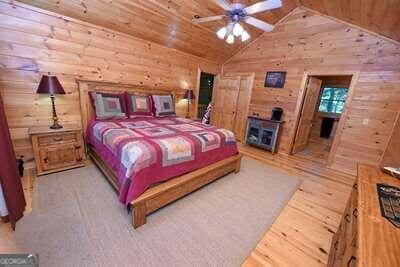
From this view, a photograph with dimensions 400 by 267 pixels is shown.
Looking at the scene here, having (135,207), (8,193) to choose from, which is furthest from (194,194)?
(8,193)

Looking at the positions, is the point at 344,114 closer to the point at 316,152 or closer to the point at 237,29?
the point at 316,152

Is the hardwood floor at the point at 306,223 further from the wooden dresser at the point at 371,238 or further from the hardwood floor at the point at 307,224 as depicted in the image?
the wooden dresser at the point at 371,238

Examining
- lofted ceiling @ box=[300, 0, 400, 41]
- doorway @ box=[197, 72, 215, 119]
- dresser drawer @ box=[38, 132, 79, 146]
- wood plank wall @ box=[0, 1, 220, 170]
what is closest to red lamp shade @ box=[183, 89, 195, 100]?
wood plank wall @ box=[0, 1, 220, 170]

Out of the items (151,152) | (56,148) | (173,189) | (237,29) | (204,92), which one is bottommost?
(173,189)

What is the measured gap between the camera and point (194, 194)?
2.38m

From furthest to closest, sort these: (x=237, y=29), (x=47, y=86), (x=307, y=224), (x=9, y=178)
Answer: (x=237, y=29), (x=47, y=86), (x=307, y=224), (x=9, y=178)

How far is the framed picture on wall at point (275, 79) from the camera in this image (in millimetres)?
4285

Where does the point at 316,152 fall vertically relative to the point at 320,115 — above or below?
below

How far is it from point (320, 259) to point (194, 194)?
1.44 m

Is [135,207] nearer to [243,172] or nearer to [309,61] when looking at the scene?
[243,172]

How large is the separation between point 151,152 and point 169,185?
0.44 m

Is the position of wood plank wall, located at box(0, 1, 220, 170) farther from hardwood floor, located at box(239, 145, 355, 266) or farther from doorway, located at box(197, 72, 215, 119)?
hardwood floor, located at box(239, 145, 355, 266)

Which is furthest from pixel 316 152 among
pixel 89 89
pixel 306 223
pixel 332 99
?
pixel 89 89

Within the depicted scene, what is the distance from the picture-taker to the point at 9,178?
144cm
